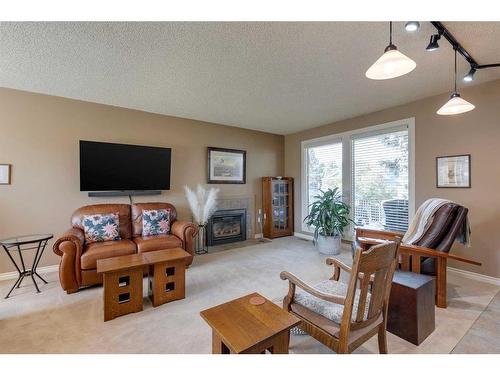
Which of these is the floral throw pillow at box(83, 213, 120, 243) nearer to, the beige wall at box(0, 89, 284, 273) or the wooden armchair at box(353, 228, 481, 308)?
the beige wall at box(0, 89, 284, 273)

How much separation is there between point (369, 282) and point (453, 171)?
3028 millimetres

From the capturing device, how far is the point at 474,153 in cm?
307

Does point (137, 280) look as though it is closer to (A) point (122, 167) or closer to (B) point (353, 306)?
(B) point (353, 306)

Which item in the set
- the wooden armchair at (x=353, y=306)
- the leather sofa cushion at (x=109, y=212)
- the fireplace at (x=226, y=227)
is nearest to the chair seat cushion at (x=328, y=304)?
the wooden armchair at (x=353, y=306)

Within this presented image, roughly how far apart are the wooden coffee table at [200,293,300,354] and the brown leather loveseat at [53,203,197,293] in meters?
1.98

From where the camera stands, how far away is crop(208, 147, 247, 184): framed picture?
15.7ft

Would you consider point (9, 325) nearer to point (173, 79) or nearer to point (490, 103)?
point (173, 79)

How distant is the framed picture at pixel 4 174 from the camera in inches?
120

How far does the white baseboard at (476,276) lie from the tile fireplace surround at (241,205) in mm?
3527

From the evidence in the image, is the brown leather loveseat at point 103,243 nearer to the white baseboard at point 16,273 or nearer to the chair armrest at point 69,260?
the chair armrest at point 69,260

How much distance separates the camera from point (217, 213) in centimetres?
482
